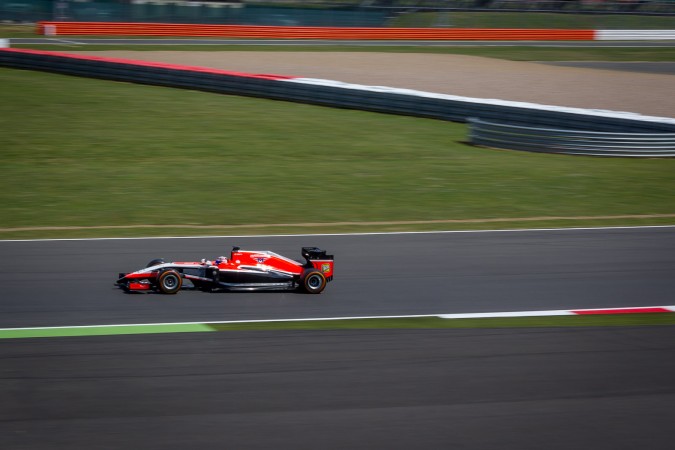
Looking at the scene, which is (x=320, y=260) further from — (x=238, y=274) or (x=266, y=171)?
(x=266, y=171)

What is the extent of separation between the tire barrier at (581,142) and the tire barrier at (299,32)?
86.9 ft

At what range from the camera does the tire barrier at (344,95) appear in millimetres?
18000

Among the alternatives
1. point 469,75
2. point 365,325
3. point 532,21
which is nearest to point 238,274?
point 365,325

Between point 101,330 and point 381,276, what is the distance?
324 centimetres

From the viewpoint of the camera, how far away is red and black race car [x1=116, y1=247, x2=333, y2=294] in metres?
8.02

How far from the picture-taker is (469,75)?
27.9 m

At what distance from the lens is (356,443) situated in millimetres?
5043

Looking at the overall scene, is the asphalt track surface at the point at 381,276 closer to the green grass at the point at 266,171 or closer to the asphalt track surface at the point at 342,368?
the asphalt track surface at the point at 342,368

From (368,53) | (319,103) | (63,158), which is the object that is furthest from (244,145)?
(368,53)

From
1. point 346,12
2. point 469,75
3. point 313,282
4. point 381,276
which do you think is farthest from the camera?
point 346,12

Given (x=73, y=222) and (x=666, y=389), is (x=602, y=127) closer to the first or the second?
(x=73, y=222)

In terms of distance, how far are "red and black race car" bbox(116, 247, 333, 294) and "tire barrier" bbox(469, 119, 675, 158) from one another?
10.2 m

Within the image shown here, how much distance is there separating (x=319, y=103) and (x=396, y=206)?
8.84 metres

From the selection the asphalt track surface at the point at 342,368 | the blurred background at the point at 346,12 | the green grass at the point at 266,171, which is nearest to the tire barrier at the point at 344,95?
the green grass at the point at 266,171
